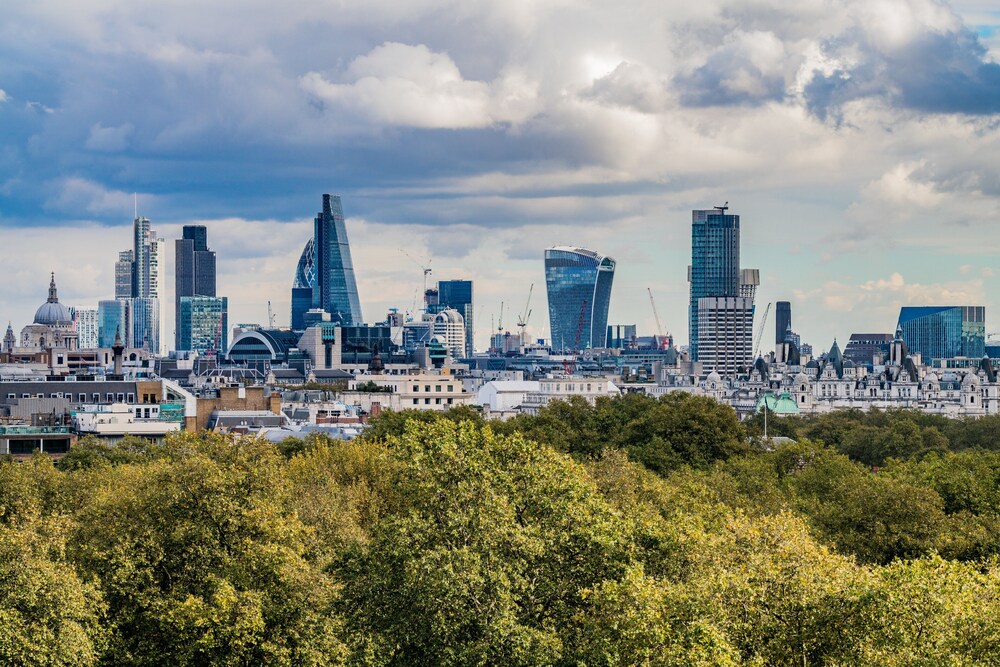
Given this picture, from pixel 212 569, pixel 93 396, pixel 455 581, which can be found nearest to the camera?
pixel 455 581

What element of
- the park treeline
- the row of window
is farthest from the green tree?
the row of window

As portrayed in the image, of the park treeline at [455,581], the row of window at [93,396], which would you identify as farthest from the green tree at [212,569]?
the row of window at [93,396]

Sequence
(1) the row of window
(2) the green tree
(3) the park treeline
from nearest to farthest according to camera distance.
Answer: (3) the park treeline, (2) the green tree, (1) the row of window

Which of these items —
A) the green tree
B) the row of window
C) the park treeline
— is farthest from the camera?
the row of window

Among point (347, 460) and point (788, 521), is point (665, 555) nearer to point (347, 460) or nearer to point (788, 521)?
point (788, 521)

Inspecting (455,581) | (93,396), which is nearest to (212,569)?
(455,581)

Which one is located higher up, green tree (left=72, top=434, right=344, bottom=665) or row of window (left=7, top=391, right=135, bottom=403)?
row of window (left=7, top=391, right=135, bottom=403)

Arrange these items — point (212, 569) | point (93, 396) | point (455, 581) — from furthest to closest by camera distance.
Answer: point (93, 396) → point (212, 569) → point (455, 581)

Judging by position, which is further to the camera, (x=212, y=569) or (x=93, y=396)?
(x=93, y=396)

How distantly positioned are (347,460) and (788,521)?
1580 inches

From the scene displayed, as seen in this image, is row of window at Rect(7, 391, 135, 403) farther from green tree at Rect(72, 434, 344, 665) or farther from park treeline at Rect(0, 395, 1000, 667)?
green tree at Rect(72, 434, 344, 665)

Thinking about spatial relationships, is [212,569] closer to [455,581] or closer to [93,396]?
[455,581]

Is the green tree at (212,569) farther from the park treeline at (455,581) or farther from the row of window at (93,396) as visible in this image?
the row of window at (93,396)

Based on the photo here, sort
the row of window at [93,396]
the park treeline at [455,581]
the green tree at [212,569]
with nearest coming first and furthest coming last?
the park treeline at [455,581] → the green tree at [212,569] → the row of window at [93,396]
